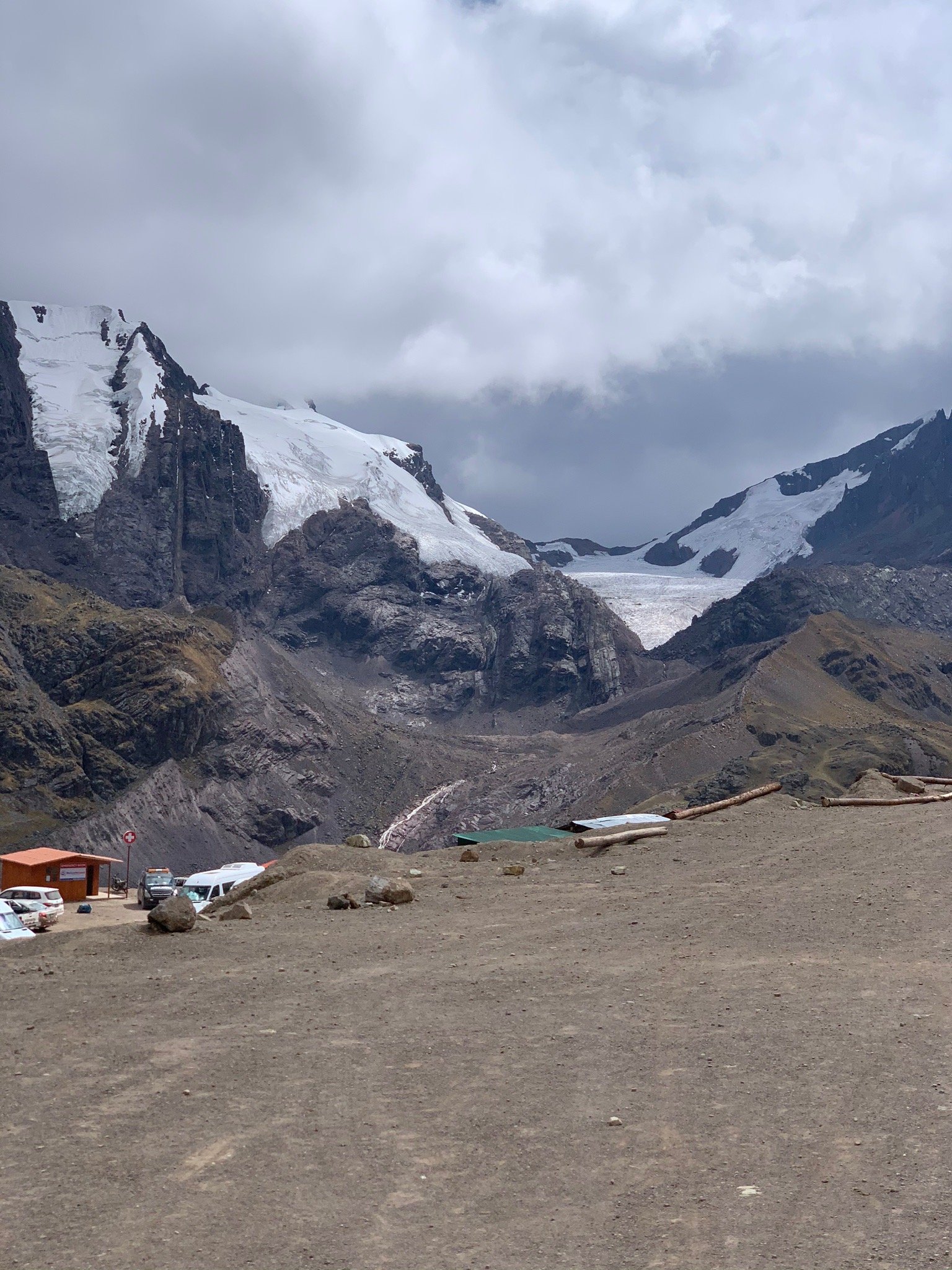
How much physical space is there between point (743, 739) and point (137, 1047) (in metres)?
122

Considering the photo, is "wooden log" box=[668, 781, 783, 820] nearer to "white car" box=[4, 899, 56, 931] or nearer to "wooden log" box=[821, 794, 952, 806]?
"wooden log" box=[821, 794, 952, 806]

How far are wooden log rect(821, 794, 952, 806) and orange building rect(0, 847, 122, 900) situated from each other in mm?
37120

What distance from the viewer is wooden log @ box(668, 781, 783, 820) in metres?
31.2

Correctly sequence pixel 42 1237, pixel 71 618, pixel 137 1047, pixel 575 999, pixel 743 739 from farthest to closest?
1. pixel 71 618
2. pixel 743 739
3. pixel 575 999
4. pixel 137 1047
5. pixel 42 1237

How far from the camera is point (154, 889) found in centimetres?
5516

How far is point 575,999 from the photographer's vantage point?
1641 cm

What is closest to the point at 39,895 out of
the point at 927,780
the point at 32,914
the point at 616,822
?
the point at 32,914

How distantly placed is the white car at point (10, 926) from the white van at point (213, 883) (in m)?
13.6

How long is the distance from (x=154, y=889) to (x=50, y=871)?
520 cm

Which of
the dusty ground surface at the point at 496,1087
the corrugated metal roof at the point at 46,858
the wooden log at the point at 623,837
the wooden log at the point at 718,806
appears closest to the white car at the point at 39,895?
the corrugated metal roof at the point at 46,858

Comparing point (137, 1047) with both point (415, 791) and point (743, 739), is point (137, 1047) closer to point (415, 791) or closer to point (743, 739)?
point (743, 739)

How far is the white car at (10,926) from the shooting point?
32.0 metres

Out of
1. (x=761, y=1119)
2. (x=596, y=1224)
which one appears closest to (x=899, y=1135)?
(x=761, y=1119)

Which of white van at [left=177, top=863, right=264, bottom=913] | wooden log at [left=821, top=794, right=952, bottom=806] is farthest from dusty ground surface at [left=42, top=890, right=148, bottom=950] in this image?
wooden log at [left=821, top=794, right=952, bottom=806]
